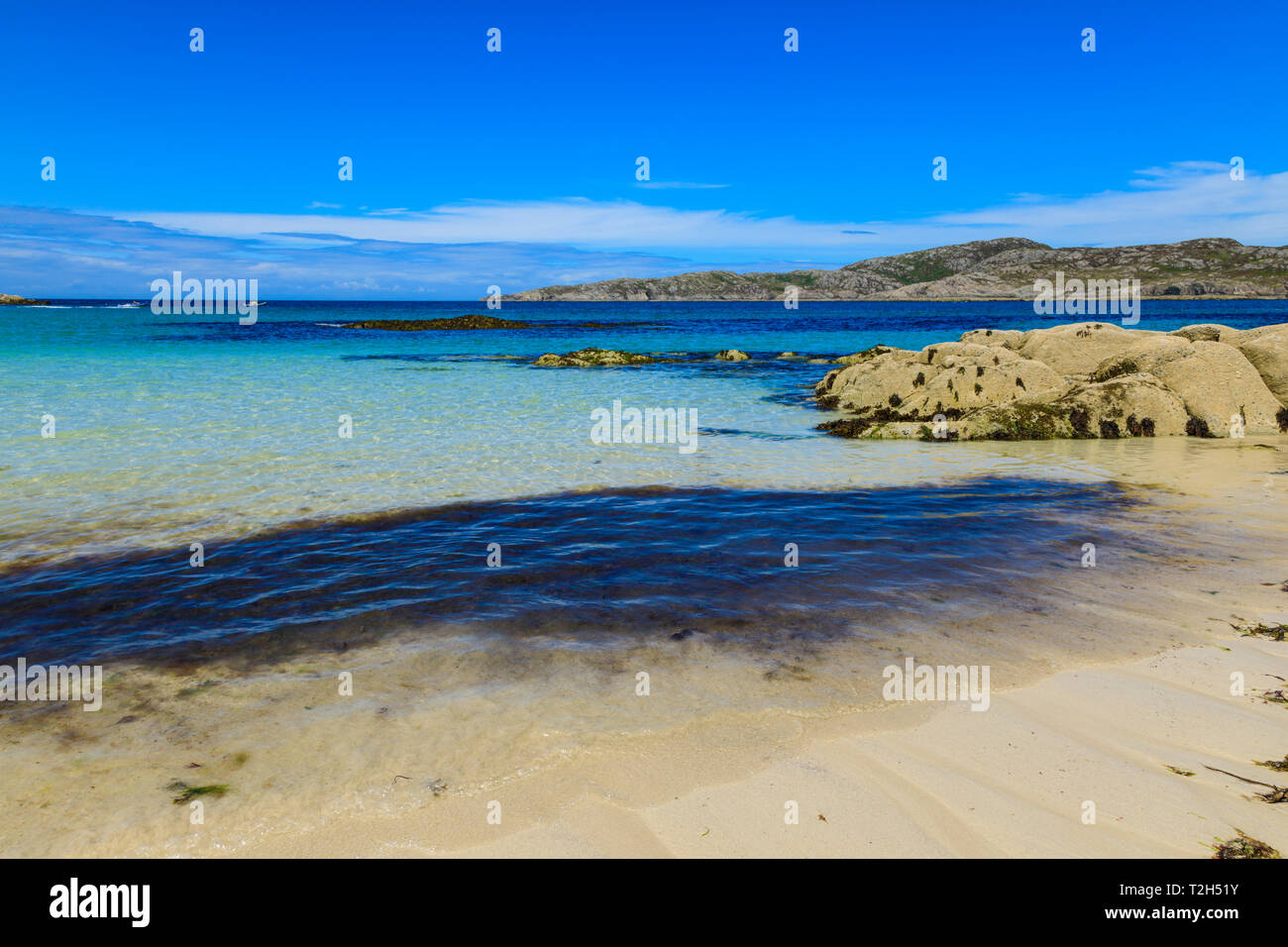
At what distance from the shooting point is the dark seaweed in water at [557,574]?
7.11 m

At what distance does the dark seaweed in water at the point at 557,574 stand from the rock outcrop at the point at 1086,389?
21.5ft

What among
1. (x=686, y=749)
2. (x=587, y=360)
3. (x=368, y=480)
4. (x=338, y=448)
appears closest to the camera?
(x=686, y=749)

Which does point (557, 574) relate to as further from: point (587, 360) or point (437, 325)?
point (437, 325)

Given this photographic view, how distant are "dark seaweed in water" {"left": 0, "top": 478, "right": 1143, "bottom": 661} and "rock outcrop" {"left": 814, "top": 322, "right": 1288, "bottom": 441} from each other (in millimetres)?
6562

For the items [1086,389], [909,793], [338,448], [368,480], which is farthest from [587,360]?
[909,793]

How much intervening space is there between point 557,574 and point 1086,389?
1548cm

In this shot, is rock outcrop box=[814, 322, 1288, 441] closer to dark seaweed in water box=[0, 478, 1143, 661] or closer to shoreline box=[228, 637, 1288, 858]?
dark seaweed in water box=[0, 478, 1143, 661]

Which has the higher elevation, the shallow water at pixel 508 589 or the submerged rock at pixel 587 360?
the submerged rock at pixel 587 360

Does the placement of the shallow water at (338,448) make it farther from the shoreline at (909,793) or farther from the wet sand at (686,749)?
the shoreline at (909,793)

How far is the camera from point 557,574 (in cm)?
855

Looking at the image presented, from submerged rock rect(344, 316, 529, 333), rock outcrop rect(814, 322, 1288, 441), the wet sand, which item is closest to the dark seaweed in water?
the wet sand

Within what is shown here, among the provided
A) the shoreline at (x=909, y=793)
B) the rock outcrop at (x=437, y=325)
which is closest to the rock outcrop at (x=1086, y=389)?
the shoreline at (x=909, y=793)
